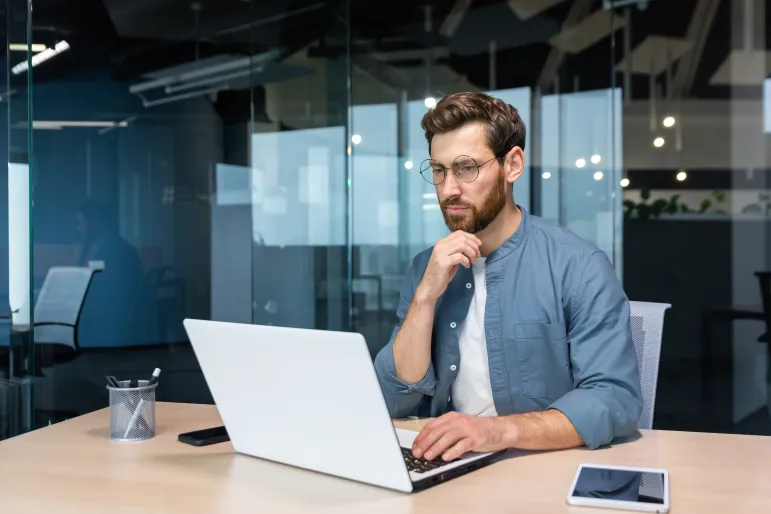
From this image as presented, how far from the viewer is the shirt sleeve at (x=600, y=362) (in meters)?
1.52

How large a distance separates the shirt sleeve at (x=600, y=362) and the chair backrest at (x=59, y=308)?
3.40 m

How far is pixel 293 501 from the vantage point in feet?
4.02

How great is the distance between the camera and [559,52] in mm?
4242

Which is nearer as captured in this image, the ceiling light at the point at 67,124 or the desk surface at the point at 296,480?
the desk surface at the point at 296,480

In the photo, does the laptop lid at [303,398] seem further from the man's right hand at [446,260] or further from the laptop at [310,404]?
the man's right hand at [446,260]

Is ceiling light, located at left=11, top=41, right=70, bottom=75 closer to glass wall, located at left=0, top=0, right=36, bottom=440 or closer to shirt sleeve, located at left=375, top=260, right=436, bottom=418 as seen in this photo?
glass wall, located at left=0, top=0, right=36, bottom=440

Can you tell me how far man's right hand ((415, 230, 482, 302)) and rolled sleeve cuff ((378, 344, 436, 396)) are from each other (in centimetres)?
16

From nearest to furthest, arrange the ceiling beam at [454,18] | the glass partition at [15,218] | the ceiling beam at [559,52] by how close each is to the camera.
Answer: the glass partition at [15,218] < the ceiling beam at [559,52] < the ceiling beam at [454,18]

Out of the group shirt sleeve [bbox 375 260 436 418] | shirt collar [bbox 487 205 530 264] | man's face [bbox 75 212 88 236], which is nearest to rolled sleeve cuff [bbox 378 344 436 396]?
shirt sleeve [bbox 375 260 436 418]

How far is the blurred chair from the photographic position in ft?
14.5

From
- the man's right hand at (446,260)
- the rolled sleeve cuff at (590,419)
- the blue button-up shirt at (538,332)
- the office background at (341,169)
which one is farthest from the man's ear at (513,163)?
the office background at (341,169)

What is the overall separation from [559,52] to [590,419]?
3112 millimetres

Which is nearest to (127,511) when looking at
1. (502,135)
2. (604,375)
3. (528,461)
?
(528,461)

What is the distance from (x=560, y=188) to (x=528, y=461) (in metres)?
2.96
